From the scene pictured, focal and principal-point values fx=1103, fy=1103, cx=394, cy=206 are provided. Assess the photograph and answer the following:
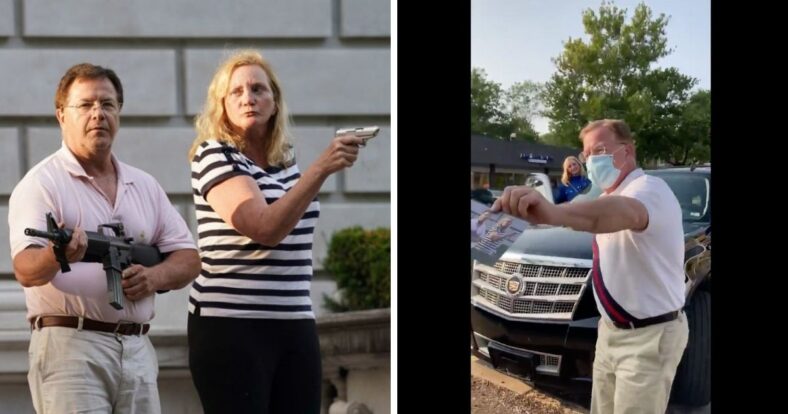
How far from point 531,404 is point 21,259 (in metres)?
2.91

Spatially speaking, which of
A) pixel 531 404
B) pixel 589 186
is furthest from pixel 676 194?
pixel 531 404

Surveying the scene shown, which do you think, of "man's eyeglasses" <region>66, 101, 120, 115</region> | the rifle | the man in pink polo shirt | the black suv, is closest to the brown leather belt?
the man in pink polo shirt

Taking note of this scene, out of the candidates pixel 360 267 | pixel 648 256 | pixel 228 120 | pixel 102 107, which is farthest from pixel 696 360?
pixel 102 107

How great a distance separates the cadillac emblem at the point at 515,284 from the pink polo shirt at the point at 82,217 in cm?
184

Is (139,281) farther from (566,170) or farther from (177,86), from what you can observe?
(566,170)

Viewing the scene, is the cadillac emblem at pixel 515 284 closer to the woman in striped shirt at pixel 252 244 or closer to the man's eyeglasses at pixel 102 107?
the woman in striped shirt at pixel 252 244

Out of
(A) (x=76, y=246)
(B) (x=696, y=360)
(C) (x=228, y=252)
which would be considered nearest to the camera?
(A) (x=76, y=246)

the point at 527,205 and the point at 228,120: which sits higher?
the point at 228,120

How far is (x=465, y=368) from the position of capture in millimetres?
6383

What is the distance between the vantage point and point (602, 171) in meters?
6.08

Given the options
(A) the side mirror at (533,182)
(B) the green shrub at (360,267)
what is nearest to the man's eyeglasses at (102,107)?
(B) the green shrub at (360,267)

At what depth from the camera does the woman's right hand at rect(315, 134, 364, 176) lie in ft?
19.5

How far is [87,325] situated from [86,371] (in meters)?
0.23

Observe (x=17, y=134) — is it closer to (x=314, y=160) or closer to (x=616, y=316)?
(x=314, y=160)
